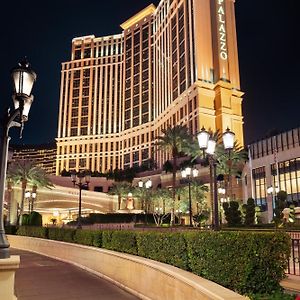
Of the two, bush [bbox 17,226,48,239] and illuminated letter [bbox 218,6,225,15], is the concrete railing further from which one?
illuminated letter [bbox 218,6,225,15]

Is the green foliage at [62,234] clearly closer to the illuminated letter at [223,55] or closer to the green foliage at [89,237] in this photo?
the green foliage at [89,237]

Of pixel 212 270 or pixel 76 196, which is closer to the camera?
pixel 212 270

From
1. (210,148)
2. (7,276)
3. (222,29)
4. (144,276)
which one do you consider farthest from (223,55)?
(7,276)

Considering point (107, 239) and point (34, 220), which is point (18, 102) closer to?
point (107, 239)

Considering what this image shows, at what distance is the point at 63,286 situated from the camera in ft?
32.4

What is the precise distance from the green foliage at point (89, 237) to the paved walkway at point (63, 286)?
1.28 meters

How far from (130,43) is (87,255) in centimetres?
13452

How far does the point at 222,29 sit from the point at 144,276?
106564 mm

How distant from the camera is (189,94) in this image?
99.4 metres

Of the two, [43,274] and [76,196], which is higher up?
[76,196]

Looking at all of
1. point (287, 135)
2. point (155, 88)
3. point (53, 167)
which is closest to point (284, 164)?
point (287, 135)

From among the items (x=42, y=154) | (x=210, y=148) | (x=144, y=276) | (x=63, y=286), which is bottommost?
(x=63, y=286)

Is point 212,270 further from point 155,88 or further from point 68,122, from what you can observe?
point 68,122

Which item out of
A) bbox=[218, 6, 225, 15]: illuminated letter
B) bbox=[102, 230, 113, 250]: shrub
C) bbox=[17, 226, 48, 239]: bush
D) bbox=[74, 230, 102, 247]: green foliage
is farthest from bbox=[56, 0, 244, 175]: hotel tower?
bbox=[102, 230, 113, 250]: shrub
